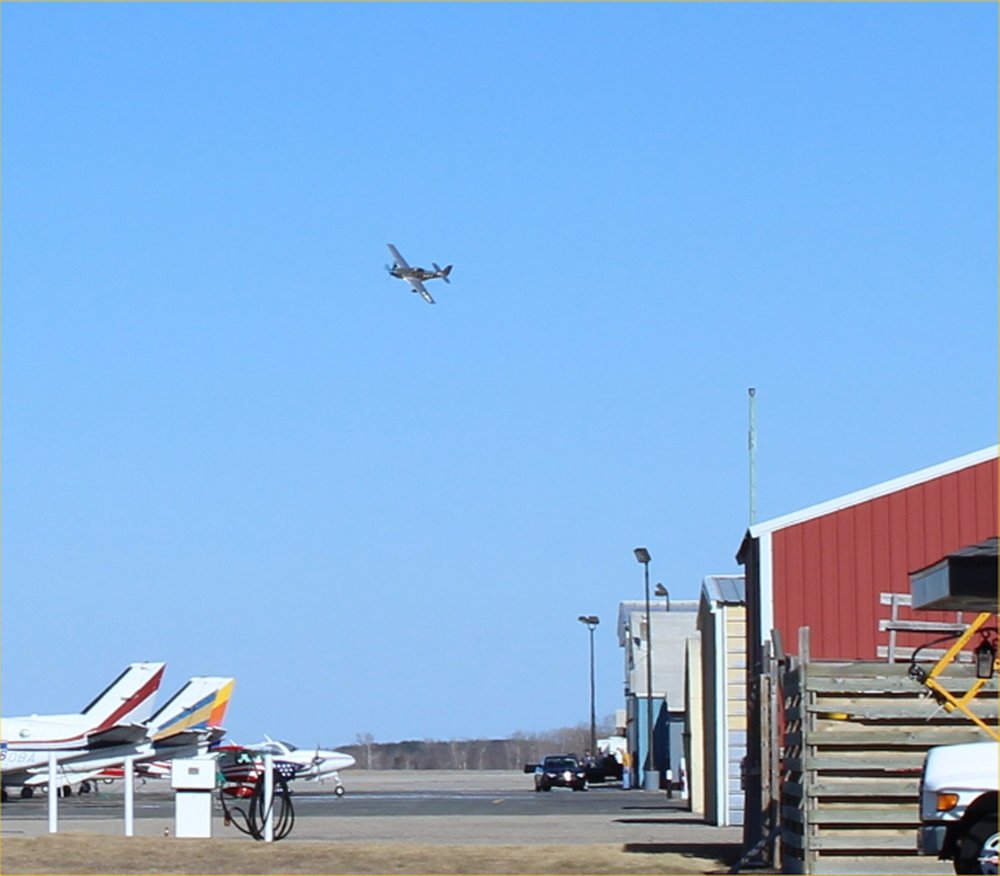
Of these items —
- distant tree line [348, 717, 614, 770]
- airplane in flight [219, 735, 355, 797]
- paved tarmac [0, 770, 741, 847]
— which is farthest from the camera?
distant tree line [348, 717, 614, 770]

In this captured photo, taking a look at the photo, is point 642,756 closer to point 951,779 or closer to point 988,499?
point 988,499

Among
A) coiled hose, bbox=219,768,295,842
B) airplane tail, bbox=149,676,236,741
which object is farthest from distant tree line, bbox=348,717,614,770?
coiled hose, bbox=219,768,295,842

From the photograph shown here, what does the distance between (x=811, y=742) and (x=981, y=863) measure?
447 centimetres

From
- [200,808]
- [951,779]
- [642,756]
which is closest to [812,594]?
[200,808]

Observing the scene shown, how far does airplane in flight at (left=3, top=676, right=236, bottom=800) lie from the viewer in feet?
212

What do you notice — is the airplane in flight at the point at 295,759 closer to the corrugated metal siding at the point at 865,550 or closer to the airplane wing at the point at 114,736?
the airplane wing at the point at 114,736

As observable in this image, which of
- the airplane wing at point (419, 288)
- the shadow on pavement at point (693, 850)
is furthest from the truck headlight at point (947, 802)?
the airplane wing at point (419, 288)

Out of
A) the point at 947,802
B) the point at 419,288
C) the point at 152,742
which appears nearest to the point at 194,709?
the point at 152,742

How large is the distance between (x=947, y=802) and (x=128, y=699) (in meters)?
56.0

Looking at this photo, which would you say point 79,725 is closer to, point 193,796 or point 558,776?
point 558,776

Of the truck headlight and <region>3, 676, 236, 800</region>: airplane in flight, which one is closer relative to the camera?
the truck headlight

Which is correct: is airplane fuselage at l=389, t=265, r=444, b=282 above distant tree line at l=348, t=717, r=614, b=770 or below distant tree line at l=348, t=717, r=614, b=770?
above

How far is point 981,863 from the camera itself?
15148 mm

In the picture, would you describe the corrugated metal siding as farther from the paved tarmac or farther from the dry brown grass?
the dry brown grass
